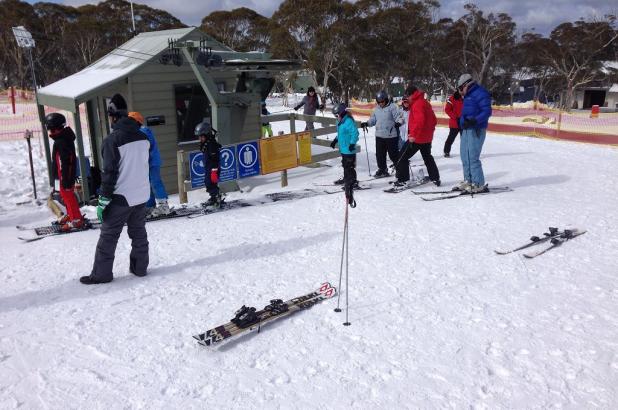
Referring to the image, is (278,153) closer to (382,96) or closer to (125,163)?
(382,96)

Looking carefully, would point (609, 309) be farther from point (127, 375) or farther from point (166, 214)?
point (166, 214)

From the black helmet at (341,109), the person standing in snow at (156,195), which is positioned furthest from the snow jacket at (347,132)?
the person standing in snow at (156,195)

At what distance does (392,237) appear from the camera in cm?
659

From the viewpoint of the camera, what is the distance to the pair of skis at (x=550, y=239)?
583cm

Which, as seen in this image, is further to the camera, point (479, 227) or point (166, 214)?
point (166, 214)

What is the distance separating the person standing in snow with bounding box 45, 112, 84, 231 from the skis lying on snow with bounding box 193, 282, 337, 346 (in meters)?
4.13

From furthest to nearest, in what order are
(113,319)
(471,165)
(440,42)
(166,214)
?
(440,42) → (471,165) → (166,214) → (113,319)

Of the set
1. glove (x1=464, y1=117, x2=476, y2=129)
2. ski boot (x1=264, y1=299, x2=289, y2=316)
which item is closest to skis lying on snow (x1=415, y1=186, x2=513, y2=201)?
glove (x1=464, y1=117, x2=476, y2=129)

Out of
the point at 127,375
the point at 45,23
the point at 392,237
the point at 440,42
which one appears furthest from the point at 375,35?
the point at 127,375

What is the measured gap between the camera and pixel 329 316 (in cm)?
438

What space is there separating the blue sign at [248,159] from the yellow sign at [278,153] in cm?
14

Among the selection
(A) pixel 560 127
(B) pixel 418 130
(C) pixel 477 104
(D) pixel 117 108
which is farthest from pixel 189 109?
(A) pixel 560 127

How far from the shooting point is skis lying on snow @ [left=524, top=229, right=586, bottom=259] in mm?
5719

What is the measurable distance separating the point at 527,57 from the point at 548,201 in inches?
2036
